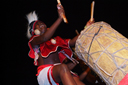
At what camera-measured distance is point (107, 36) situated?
999 mm

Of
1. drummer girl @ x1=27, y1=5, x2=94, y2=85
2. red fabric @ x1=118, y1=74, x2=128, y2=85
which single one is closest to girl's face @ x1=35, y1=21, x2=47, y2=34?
drummer girl @ x1=27, y1=5, x2=94, y2=85

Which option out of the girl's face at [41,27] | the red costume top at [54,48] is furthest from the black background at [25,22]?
the red costume top at [54,48]

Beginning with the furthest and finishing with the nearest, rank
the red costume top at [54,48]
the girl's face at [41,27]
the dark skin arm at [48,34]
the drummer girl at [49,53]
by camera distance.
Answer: the girl's face at [41,27] < the red costume top at [54,48] < the dark skin arm at [48,34] < the drummer girl at [49,53]

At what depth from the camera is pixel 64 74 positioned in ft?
3.34

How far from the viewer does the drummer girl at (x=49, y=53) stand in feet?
3.73

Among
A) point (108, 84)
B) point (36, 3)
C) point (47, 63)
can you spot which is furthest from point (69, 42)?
point (36, 3)

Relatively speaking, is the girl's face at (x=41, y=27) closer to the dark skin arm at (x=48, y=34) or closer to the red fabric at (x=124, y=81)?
the dark skin arm at (x=48, y=34)

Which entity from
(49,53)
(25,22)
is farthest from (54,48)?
(25,22)

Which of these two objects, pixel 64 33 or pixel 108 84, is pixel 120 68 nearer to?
pixel 108 84

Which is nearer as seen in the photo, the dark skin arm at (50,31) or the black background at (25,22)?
the dark skin arm at (50,31)

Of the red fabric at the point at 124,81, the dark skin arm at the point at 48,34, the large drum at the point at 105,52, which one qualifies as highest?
the dark skin arm at the point at 48,34

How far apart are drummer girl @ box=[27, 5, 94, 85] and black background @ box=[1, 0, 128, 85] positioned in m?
0.30

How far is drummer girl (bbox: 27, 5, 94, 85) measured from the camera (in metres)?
1.14

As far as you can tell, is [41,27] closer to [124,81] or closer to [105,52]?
[105,52]
